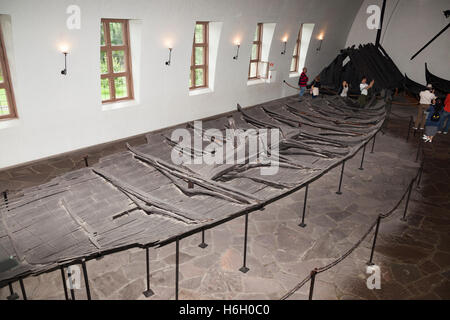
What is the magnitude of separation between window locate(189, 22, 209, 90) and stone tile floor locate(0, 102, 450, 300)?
5.68 metres

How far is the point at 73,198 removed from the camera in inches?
180

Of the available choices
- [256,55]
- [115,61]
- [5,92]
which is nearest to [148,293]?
[5,92]

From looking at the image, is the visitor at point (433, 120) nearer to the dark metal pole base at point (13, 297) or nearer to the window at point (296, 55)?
the window at point (296, 55)

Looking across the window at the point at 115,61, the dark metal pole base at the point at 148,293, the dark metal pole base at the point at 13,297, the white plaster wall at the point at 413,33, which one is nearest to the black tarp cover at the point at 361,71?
the white plaster wall at the point at 413,33

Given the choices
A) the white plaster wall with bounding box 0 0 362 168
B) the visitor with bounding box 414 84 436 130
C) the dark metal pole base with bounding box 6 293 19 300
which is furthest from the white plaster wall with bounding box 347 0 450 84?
the dark metal pole base with bounding box 6 293 19 300

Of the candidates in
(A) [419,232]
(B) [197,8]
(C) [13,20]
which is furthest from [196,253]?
(B) [197,8]

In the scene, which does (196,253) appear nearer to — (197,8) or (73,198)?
(73,198)

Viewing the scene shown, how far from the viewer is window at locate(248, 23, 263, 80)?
46.7 feet

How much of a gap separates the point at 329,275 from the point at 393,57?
673 inches

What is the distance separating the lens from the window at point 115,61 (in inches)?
378

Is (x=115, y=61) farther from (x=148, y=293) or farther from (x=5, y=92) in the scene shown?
(x=148, y=293)

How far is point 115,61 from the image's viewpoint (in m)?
10.1

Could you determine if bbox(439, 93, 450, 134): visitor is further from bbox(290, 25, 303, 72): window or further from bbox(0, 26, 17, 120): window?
bbox(0, 26, 17, 120): window

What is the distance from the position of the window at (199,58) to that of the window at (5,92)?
5814 mm
